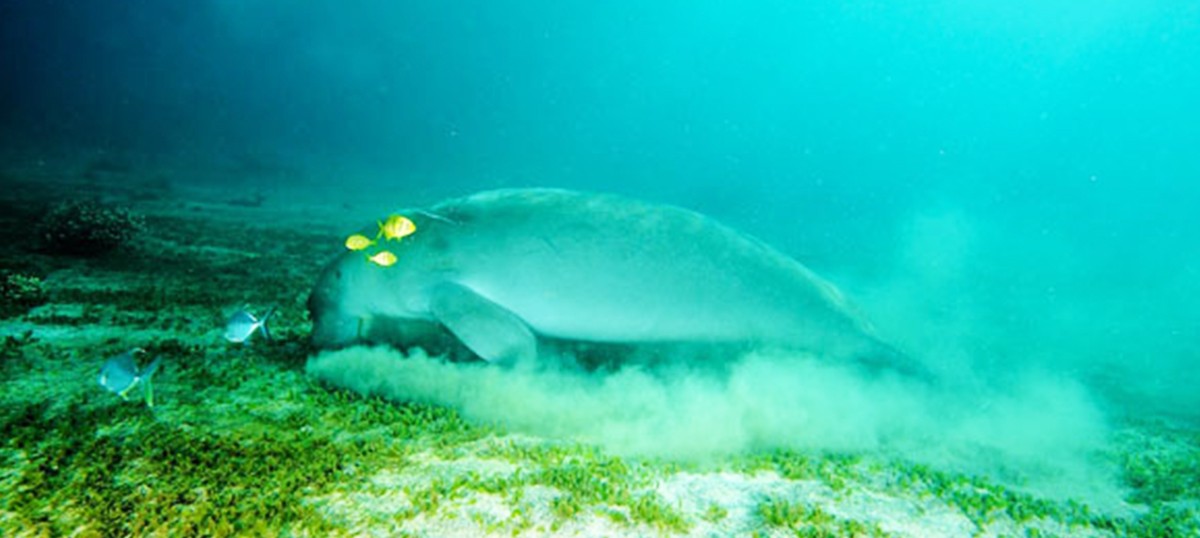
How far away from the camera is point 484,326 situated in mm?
4160

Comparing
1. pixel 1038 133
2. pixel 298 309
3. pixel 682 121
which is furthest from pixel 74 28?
pixel 1038 133

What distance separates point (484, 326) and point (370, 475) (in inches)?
55.2

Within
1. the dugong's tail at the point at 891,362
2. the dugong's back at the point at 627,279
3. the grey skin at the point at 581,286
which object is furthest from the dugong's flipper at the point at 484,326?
the dugong's tail at the point at 891,362

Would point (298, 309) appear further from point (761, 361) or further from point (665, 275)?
point (761, 361)

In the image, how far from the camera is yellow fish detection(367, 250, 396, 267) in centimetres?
449

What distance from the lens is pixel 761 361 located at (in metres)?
4.61

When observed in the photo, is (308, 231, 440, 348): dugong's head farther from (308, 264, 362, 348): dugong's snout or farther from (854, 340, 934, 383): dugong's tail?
(854, 340, 934, 383): dugong's tail

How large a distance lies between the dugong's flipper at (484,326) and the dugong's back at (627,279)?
17 cm

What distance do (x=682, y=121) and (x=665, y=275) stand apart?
166m

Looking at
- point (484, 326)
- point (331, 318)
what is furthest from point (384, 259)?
point (484, 326)

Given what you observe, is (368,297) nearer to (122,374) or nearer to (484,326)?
(484,326)

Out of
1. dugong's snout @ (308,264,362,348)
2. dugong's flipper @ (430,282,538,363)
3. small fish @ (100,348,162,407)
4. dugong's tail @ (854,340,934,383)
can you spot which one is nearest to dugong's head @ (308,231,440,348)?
dugong's snout @ (308,264,362,348)

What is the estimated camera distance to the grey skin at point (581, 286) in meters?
4.44

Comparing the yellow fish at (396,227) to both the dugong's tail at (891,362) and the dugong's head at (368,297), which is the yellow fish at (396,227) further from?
the dugong's tail at (891,362)
